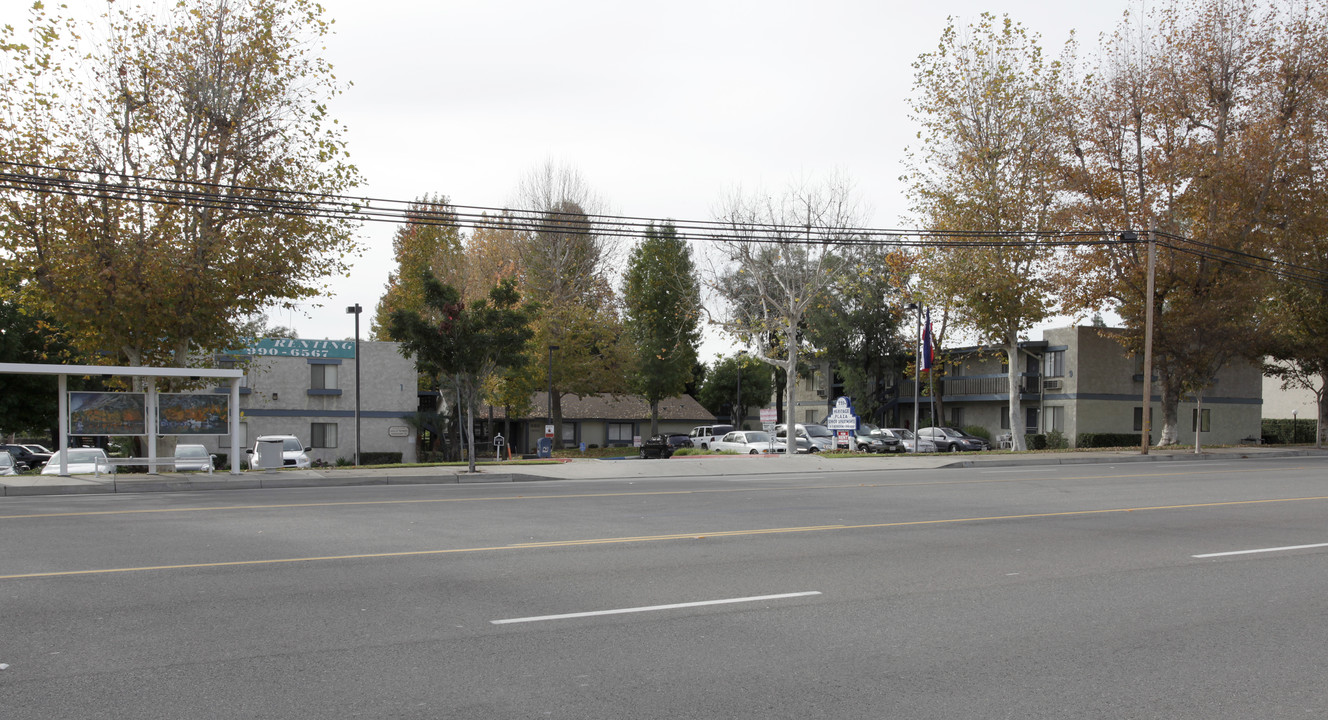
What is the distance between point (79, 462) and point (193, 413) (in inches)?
242

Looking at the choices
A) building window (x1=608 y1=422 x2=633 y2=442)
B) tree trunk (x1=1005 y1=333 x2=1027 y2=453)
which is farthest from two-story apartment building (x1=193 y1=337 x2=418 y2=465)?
tree trunk (x1=1005 y1=333 x2=1027 y2=453)

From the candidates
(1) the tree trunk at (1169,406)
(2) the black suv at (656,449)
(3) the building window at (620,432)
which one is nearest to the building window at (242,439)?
(2) the black suv at (656,449)

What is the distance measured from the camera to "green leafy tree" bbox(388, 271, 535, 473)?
79.5 feet

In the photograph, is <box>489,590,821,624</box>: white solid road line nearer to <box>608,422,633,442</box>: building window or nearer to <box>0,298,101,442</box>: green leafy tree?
<box>0,298,101,442</box>: green leafy tree

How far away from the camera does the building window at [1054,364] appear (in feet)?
166

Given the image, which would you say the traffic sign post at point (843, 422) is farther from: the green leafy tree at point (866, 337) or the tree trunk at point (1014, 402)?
the green leafy tree at point (866, 337)

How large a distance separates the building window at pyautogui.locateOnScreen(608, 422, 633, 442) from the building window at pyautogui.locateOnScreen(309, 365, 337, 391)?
25115 millimetres

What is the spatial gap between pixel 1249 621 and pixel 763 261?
27.1 metres

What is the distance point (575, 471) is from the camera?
24391 mm

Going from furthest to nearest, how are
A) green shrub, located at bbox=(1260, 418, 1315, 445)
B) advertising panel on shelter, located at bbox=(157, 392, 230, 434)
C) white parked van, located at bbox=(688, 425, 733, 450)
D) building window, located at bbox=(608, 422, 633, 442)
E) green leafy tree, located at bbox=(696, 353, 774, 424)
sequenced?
green leafy tree, located at bbox=(696, 353, 774, 424) < building window, located at bbox=(608, 422, 633, 442) < green shrub, located at bbox=(1260, 418, 1315, 445) < white parked van, located at bbox=(688, 425, 733, 450) < advertising panel on shelter, located at bbox=(157, 392, 230, 434)

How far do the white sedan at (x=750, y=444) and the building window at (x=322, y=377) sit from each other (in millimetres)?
19305

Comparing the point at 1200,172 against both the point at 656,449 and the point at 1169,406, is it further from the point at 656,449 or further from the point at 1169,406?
the point at 656,449

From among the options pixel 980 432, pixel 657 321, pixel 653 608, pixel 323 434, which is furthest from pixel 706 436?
pixel 653 608

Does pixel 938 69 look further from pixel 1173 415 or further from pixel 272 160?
pixel 272 160
